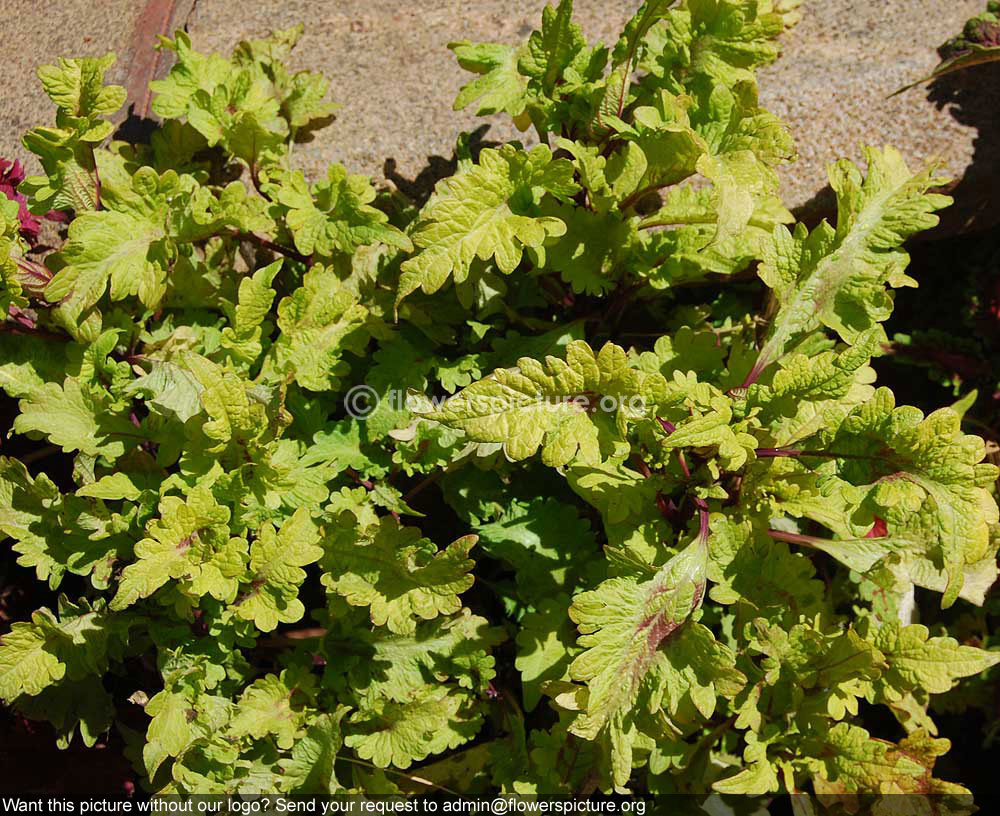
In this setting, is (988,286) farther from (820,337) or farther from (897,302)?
(820,337)

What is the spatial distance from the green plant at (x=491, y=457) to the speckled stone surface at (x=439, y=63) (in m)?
0.36

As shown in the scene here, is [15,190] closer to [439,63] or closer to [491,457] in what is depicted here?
[439,63]

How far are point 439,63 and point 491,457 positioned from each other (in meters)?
1.38

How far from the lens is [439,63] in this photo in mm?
2830

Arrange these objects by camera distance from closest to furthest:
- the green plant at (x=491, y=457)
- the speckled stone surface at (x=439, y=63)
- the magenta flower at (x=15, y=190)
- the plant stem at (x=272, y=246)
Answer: the green plant at (x=491, y=457) < the plant stem at (x=272, y=246) < the magenta flower at (x=15, y=190) < the speckled stone surface at (x=439, y=63)

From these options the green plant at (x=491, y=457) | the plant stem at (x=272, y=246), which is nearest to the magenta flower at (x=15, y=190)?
the green plant at (x=491, y=457)

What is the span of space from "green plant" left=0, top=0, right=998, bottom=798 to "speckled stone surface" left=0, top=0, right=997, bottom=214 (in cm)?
36

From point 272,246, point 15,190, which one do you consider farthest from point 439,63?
point 15,190

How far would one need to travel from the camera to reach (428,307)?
2373 millimetres

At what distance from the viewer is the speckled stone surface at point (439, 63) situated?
8.92 feet

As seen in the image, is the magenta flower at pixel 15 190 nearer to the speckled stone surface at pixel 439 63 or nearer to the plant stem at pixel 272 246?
the speckled stone surface at pixel 439 63

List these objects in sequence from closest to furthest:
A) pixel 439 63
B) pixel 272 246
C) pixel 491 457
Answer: pixel 491 457 < pixel 272 246 < pixel 439 63

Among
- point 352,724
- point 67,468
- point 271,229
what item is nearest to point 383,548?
point 352,724

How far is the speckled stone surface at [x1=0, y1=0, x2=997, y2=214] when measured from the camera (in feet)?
8.92
